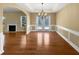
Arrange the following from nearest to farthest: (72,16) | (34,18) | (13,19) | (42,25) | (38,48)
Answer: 1. (38,48)
2. (72,16)
3. (42,25)
4. (34,18)
5. (13,19)

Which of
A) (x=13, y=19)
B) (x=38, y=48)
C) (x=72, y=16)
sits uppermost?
(x=13, y=19)

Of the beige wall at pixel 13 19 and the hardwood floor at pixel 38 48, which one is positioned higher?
the beige wall at pixel 13 19

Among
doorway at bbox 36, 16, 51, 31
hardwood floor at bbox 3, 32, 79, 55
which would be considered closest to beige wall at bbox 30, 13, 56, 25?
doorway at bbox 36, 16, 51, 31

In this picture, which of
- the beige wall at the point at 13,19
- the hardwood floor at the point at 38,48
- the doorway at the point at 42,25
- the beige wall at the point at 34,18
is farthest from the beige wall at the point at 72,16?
the beige wall at the point at 13,19

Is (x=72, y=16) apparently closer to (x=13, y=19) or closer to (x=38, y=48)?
(x=38, y=48)

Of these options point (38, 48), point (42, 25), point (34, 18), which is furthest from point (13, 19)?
point (38, 48)

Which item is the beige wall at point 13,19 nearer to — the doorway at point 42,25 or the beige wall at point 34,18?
the beige wall at point 34,18
